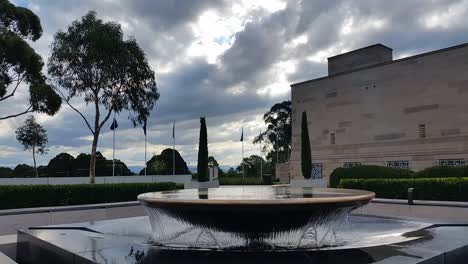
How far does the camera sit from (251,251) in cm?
466

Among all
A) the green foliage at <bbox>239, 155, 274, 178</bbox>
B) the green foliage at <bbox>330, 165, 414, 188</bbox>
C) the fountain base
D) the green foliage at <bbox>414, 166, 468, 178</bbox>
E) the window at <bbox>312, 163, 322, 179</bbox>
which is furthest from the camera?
the green foliage at <bbox>239, 155, 274, 178</bbox>

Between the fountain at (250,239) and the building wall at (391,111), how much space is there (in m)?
23.4

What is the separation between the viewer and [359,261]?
4039 mm

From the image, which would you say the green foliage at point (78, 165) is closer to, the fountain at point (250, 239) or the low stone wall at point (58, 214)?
the low stone wall at point (58, 214)

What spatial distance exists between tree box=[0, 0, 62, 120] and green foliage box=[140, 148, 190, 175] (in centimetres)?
2863

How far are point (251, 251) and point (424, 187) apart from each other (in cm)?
1046

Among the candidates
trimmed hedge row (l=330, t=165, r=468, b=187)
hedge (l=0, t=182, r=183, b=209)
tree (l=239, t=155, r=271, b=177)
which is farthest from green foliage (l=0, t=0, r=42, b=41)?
tree (l=239, t=155, r=271, b=177)

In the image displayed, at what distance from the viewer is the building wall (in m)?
26.5

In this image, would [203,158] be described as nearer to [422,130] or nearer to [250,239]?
[422,130]

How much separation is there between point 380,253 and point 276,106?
5962 centimetres

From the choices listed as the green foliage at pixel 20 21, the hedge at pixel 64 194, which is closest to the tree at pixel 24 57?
the green foliage at pixel 20 21

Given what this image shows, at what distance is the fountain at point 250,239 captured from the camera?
4215 mm

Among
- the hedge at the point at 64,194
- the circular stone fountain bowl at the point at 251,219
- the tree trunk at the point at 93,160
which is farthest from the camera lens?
the tree trunk at the point at 93,160

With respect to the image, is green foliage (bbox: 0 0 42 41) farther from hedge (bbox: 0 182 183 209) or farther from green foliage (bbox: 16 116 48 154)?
green foliage (bbox: 16 116 48 154)
